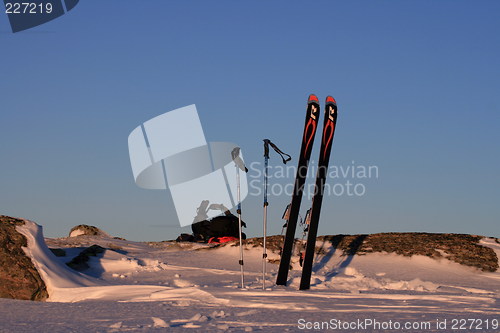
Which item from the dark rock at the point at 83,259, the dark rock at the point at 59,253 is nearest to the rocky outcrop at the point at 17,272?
the dark rock at the point at 83,259

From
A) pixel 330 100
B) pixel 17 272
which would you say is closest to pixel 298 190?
pixel 330 100

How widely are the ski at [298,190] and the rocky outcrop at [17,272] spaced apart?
11.7 feet

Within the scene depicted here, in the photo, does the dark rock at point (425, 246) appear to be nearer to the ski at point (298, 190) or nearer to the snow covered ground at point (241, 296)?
the snow covered ground at point (241, 296)

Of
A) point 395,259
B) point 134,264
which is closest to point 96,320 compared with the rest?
point 134,264

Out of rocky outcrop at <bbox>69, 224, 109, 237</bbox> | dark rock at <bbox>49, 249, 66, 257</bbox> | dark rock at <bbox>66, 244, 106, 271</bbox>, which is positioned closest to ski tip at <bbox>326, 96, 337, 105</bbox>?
dark rock at <bbox>66, 244, 106, 271</bbox>

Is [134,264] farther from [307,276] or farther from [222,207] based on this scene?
[222,207]

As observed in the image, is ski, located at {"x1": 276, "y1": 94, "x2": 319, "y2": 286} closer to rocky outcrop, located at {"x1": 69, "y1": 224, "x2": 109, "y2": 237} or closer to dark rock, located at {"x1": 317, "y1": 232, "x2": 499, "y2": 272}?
dark rock, located at {"x1": 317, "y1": 232, "x2": 499, "y2": 272}

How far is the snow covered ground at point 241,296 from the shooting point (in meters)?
5.52

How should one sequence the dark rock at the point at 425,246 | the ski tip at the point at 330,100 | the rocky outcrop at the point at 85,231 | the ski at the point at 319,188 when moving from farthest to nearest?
the rocky outcrop at the point at 85,231, the dark rock at the point at 425,246, the ski tip at the point at 330,100, the ski at the point at 319,188

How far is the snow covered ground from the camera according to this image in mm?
5520

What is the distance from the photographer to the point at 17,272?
27.7ft

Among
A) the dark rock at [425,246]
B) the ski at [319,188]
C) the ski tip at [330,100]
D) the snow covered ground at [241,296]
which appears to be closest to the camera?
Answer: the snow covered ground at [241,296]

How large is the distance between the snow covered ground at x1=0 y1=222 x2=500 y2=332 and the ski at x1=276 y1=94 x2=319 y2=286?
0.38 m

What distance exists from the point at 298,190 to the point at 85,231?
10315 millimetres
